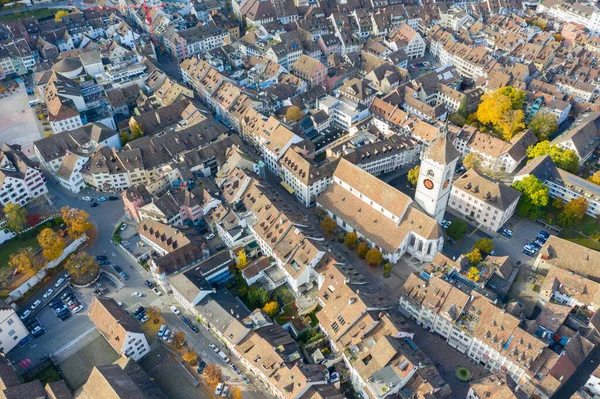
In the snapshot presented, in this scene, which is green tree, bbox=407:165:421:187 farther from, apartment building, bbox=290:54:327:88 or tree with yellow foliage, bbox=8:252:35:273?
tree with yellow foliage, bbox=8:252:35:273

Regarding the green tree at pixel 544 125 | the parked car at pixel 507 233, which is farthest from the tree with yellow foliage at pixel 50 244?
the green tree at pixel 544 125

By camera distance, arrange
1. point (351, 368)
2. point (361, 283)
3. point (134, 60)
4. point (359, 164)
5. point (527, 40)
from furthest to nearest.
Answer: point (527, 40)
point (134, 60)
point (359, 164)
point (361, 283)
point (351, 368)

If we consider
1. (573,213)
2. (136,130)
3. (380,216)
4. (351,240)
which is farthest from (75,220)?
(573,213)

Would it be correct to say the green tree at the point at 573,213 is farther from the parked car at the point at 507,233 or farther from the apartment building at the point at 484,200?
the parked car at the point at 507,233

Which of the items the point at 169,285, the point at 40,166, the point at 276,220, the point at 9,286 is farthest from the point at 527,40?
the point at 9,286

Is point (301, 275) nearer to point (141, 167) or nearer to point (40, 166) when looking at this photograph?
point (141, 167)

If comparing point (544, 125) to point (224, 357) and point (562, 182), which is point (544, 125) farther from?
point (224, 357)

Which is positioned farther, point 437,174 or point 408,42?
point 408,42
